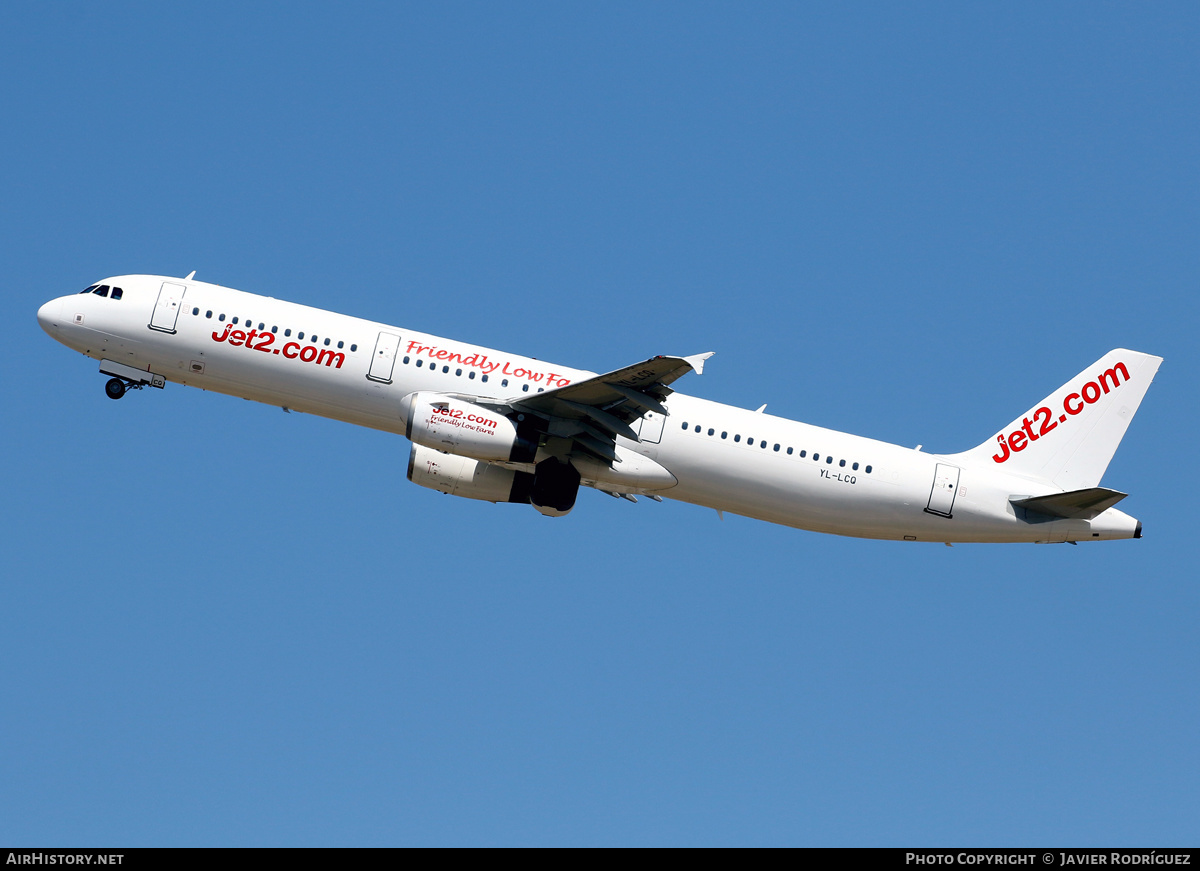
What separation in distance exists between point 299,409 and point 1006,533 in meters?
21.2

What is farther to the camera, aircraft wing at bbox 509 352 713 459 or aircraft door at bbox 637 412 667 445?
aircraft door at bbox 637 412 667 445

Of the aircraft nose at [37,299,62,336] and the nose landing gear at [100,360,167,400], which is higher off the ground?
the aircraft nose at [37,299,62,336]

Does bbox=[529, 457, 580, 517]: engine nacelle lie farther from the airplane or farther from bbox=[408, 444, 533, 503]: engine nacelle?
bbox=[408, 444, 533, 503]: engine nacelle

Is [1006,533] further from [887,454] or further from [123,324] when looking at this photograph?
[123,324]

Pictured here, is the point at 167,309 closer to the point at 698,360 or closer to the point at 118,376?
the point at 118,376

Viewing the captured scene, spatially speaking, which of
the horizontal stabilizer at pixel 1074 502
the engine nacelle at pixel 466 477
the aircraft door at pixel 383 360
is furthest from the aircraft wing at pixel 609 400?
the horizontal stabilizer at pixel 1074 502

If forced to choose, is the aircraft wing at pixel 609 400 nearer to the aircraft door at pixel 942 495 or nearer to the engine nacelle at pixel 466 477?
the engine nacelle at pixel 466 477

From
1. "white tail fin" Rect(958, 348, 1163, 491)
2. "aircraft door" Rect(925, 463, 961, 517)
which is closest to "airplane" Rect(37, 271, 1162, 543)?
"aircraft door" Rect(925, 463, 961, 517)

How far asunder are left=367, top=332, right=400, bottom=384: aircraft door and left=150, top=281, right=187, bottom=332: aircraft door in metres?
5.97

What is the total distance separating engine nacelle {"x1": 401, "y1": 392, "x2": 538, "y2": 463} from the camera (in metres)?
34.4

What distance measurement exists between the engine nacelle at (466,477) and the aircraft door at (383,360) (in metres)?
2.38
